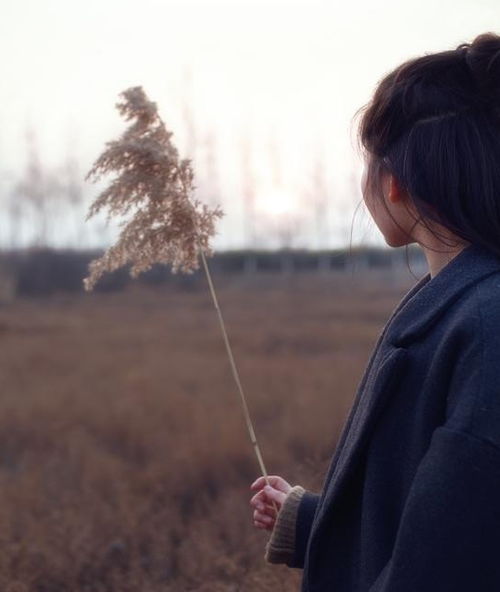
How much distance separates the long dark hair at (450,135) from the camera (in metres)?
1.45

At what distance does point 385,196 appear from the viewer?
1.57m

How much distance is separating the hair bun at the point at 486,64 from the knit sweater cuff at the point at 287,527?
925mm

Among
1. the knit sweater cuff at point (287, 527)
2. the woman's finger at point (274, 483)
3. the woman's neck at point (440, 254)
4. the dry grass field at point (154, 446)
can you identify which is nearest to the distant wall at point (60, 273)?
the dry grass field at point (154, 446)

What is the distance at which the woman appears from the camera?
1.26 meters

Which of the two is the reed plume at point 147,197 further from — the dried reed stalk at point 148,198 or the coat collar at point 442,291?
the coat collar at point 442,291

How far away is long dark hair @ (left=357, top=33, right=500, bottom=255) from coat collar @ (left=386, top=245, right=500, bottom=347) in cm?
3

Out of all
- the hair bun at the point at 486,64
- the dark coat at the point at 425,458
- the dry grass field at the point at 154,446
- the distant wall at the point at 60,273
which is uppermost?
the hair bun at the point at 486,64

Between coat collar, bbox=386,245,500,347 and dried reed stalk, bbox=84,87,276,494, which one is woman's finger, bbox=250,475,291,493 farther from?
coat collar, bbox=386,245,500,347

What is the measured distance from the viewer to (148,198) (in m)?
2.29

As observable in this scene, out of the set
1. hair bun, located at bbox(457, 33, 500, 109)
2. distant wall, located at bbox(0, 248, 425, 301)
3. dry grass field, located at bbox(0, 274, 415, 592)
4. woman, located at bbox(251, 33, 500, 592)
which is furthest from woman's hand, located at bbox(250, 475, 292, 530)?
distant wall, located at bbox(0, 248, 425, 301)

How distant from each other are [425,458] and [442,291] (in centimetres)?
29

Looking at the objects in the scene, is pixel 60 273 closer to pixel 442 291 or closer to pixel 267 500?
pixel 267 500

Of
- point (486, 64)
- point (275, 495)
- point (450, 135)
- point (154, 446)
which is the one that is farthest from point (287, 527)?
point (154, 446)

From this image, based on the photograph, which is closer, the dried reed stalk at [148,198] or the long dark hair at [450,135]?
the long dark hair at [450,135]
